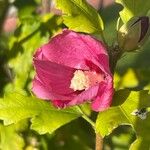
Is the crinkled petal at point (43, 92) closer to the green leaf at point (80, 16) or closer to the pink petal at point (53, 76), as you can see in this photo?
the pink petal at point (53, 76)

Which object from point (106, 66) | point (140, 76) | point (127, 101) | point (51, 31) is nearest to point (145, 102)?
point (127, 101)

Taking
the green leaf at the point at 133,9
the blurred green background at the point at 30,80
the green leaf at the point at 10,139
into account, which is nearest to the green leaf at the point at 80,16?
the green leaf at the point at 133,9

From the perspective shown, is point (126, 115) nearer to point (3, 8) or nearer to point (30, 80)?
point (30, 80)

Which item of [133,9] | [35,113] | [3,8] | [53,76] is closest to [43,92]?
[53,76]

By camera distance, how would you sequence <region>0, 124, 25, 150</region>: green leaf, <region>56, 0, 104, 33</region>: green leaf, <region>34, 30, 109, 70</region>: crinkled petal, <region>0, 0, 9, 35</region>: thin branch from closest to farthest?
<region>34, 30, 109, 70</region>: crinkled petal → <region>56, 0, 104, 33</region>: green leaf → <region>0, 124, 25, 150</region>: green leaf → <region>0, 0, 9, 35</region>: thin branch

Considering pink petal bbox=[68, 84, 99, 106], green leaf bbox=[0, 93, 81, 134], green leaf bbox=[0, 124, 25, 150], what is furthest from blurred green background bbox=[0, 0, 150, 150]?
pink petal bbox=[68, 84, 99, 106]

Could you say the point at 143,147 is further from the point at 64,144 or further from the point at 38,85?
the point at 64,144

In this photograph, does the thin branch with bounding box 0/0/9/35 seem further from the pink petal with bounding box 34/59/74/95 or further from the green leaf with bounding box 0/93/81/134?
the pink petal with bounding box 34/59/74/95
